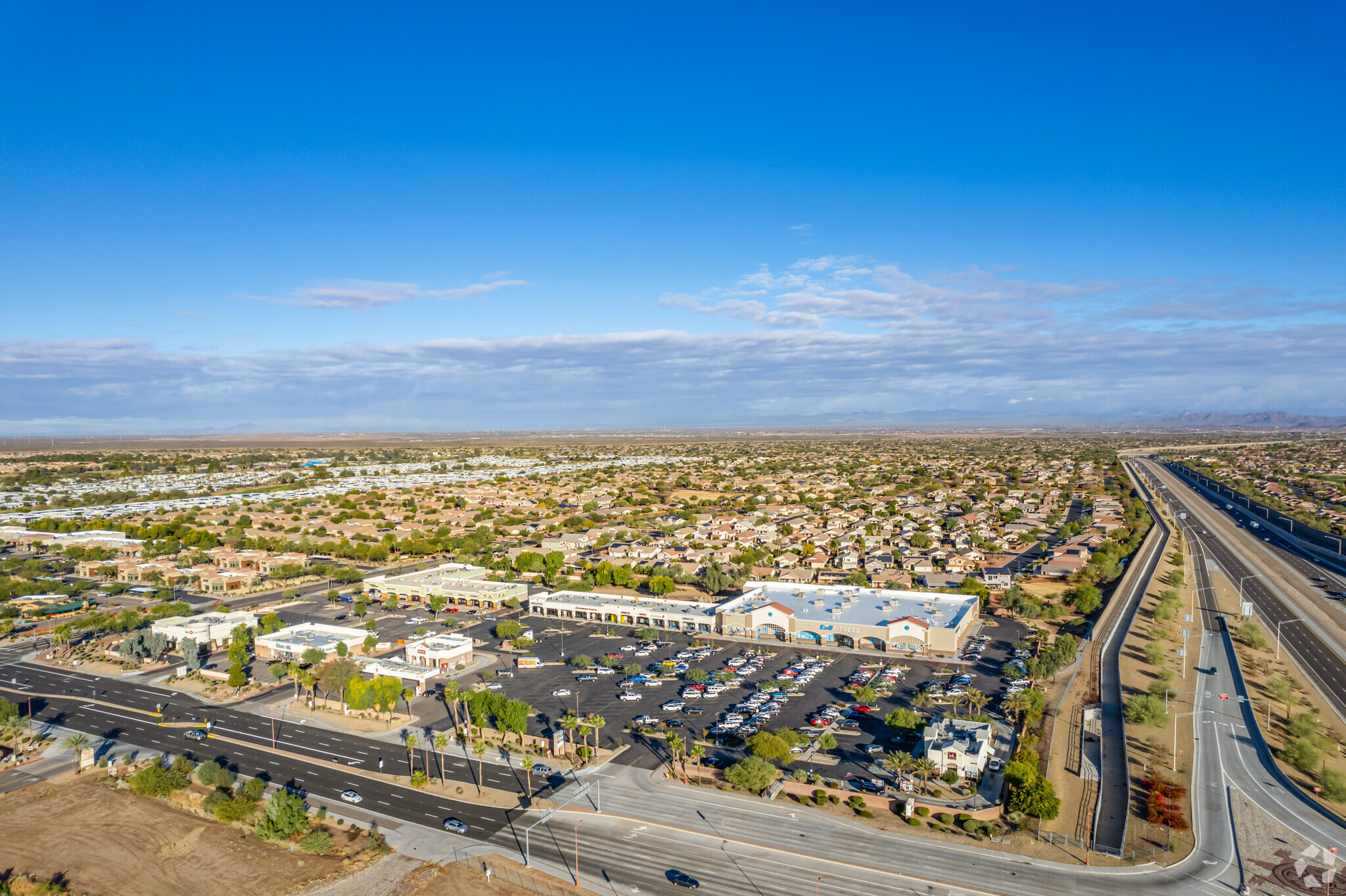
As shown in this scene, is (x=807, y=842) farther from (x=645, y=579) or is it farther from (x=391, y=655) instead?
(x=645, y=579)

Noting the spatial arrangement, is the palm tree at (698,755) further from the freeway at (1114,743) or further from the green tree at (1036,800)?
the freeway at (1114,743)

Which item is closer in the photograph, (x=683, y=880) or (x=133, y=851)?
(x=683, y=880)

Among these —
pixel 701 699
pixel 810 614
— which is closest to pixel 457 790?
pixel 701 699

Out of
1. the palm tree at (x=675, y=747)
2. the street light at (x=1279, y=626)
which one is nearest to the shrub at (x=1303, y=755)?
the street light at (x=1279, y=626)

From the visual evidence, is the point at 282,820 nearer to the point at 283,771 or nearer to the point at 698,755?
the point at 283,771

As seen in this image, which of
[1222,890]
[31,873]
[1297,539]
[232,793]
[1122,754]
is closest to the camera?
[1222,890]

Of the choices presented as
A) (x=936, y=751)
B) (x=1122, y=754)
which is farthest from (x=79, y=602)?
(x=1122, y=754)

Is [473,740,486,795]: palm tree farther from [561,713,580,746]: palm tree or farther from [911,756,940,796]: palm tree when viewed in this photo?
[911,756,940,796]: palm tree
